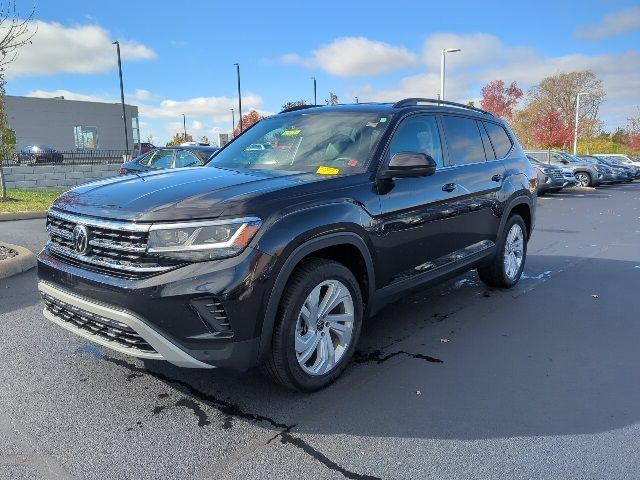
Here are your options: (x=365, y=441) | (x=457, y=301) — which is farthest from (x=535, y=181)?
(x=365, y=441)

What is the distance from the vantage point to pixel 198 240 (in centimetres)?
273

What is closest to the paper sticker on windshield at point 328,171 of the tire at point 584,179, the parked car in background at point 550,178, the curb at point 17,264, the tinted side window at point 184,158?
the curb at point 17,264

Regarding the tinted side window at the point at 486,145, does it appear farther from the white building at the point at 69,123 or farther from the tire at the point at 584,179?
the white building at the point at 69,123

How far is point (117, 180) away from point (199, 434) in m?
1.76

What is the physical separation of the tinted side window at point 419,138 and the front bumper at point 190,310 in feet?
5.45

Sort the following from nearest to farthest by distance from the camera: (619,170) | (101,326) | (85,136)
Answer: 1. (101,326)
2. (619,170)
3. (85,136)

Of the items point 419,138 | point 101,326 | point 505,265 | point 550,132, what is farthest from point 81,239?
point 550,132

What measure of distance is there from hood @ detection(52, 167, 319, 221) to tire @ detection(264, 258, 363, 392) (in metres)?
0.57

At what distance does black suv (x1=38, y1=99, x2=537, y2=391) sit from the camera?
2727 mm

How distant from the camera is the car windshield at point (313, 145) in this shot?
3.73 meters

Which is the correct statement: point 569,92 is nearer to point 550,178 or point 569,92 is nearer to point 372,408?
point 550,178

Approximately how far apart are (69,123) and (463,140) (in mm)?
50123

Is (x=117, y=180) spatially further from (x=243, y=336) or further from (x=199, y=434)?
(x=199, y=434)

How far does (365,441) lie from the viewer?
2773 mm
